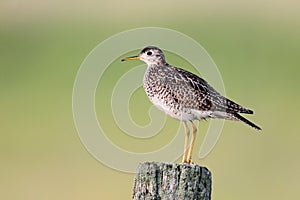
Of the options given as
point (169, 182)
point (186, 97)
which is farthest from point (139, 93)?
point (169, 182)

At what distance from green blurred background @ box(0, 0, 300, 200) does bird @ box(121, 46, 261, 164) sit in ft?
19.3

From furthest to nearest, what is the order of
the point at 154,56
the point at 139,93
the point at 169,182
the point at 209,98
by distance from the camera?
the point at 139,93
the point at 154,56
the point at 209,98
the point at 169,182

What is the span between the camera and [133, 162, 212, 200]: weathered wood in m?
7.13

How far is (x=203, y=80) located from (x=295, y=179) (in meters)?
7.33

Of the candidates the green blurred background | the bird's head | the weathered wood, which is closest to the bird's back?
the bird's head

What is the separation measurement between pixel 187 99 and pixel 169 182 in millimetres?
2422

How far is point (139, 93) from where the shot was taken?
23109 millimetres

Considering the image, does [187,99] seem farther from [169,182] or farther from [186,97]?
[169,182]

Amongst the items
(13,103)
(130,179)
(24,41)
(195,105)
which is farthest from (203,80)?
(24,41)

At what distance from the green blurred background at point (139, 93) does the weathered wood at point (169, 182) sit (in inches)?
320

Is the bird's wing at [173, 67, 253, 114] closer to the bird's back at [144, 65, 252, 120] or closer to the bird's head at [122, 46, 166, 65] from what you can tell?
the bird's back at [144, 65, 252, 120]

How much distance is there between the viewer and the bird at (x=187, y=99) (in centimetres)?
941

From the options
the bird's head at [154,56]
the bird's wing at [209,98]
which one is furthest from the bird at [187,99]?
the bird's head at [154,56]

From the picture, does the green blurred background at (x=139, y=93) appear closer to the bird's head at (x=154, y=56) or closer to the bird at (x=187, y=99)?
the bird's head at (x=154, y=56)
